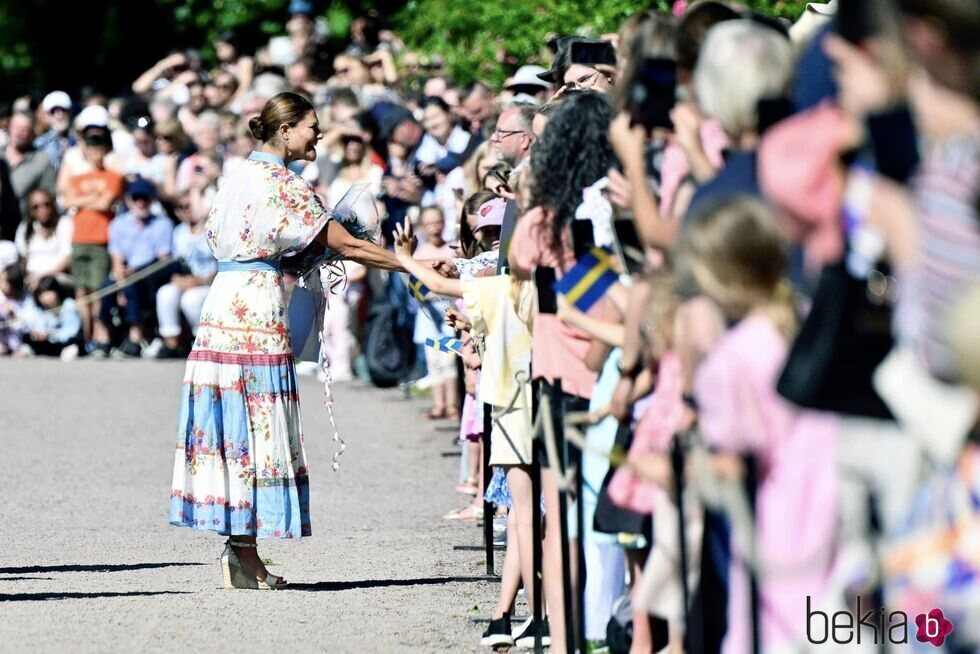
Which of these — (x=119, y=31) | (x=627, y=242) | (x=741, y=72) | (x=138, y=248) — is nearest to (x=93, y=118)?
(x=138, y=248)

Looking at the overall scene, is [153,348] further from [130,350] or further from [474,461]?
[474,461]

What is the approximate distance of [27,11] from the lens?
29.5 metres

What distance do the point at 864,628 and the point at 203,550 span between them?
5832 mm

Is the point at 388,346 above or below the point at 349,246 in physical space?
below

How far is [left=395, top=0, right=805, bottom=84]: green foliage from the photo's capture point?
14789 millimetres

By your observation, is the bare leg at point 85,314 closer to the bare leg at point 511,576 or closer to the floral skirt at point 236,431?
the floral skirt at point 236,431

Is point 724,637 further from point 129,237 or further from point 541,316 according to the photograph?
point 129,237

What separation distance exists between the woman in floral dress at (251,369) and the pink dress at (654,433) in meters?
3.13

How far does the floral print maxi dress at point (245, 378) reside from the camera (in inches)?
355

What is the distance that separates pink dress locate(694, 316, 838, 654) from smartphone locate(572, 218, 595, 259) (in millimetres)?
1467

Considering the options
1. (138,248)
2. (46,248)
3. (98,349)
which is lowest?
(98,349)

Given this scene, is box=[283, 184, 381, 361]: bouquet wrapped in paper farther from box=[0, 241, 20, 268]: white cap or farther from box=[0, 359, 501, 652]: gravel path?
box=[0, 241, 20, 268]: white cap

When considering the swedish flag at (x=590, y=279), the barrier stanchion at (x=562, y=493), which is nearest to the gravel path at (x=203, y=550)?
the barrier stanchion at (x=562, y=493)

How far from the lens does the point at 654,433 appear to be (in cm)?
595
